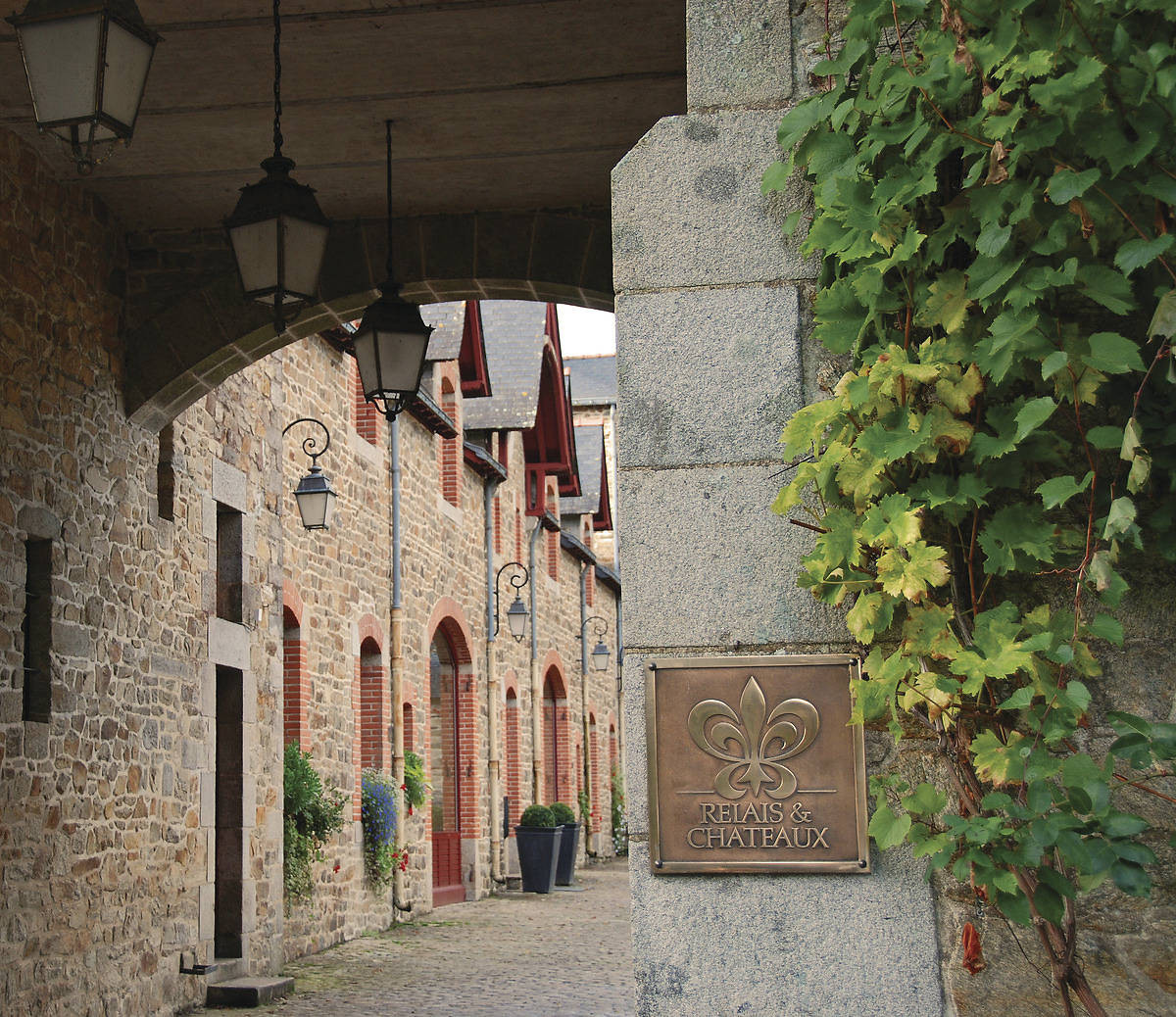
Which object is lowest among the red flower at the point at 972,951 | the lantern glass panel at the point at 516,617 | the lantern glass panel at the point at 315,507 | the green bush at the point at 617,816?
the green bush at the point at 617,816

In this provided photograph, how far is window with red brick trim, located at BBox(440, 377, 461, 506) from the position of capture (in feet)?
54.1

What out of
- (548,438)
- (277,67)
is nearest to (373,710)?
(277,67)

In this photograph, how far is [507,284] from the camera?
7797mm

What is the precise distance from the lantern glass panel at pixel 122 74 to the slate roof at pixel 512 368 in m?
14.3

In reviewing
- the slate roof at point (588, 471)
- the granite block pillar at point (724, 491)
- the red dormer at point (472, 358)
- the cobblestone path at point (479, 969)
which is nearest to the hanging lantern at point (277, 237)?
the granite block pillar at point (724, 491)

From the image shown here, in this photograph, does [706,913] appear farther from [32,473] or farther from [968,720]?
[32,473]

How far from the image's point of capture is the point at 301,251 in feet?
18.4

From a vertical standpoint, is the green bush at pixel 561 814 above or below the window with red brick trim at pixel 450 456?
below

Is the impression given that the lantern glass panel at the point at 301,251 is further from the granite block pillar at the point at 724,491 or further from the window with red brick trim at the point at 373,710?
the window with red brick trim at the point at 373,710

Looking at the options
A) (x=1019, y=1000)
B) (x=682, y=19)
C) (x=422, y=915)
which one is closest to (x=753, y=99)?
(x=1019, y=1000)

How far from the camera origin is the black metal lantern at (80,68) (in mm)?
4352

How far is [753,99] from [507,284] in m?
5.02

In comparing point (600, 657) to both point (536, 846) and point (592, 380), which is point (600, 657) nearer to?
point (536, 846)

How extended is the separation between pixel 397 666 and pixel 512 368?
6.89 meters
